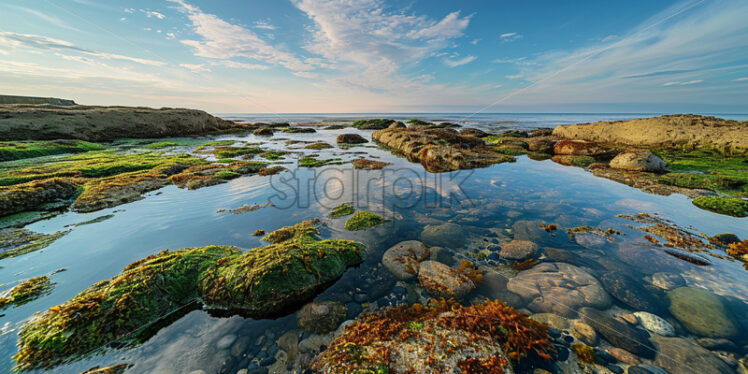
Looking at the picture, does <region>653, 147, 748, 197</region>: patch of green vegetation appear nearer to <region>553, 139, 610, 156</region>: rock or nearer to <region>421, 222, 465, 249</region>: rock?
<region>553, 139, 610, 156</region>: rock

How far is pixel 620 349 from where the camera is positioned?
3.33 meters

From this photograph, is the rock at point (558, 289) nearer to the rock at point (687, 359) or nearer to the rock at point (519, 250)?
the rock at point (519, 250)

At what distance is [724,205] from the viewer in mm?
7801

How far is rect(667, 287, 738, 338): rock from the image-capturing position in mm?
3570

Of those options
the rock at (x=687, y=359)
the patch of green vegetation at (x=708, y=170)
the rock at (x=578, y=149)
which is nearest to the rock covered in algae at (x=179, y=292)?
the rock at (x=687, y=359)

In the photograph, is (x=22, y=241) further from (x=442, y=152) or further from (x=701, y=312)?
(x=442, y=152)

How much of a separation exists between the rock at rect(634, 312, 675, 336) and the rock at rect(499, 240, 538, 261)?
1966 millimetres

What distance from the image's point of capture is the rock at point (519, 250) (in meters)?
5.63

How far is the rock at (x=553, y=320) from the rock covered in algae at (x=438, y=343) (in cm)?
38

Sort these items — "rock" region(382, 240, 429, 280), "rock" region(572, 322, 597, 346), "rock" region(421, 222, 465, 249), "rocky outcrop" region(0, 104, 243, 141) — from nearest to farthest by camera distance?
"rock" region(572, 322, 597, 346)
"rock" region(382, 240, 429, 280)
"rock" region(421, 222, 465, 249)
"rocky outcrop" region(0, 104, 243, 141)

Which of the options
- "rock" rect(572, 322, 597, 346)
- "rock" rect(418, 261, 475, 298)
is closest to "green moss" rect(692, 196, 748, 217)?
"rock" rect(572, 322, 597, 346)

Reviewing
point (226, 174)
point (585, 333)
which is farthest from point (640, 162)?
point (226, 174)

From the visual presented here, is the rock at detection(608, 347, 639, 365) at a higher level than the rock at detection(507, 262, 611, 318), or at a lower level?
lower

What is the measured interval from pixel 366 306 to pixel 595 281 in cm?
489
